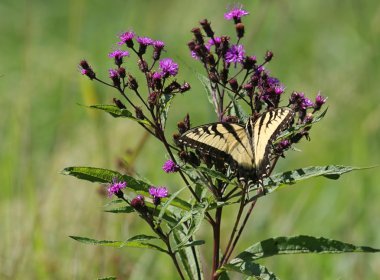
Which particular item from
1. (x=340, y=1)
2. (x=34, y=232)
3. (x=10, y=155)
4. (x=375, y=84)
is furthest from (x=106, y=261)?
(x=340, y=1)

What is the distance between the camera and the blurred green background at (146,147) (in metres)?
4.84

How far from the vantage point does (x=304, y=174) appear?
9.12ft

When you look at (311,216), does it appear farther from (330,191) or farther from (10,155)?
(10,155)

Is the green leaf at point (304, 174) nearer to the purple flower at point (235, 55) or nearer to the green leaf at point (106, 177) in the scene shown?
the green leaf at point (106, 177)

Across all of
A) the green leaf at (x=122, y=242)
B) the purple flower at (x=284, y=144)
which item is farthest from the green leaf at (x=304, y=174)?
the green leaf at (x=122, y=242)

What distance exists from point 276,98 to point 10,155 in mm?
3114

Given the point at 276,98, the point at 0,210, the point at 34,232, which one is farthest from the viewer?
the point at 0,210

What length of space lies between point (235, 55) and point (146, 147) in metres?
3.77

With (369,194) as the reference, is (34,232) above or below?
below

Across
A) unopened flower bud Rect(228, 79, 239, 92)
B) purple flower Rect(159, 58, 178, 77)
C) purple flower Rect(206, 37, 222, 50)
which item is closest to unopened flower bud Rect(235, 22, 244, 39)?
purple flower Rect(206, 37, 222, 50)

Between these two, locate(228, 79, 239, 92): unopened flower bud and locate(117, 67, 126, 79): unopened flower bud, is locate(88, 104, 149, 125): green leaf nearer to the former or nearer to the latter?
locate(117, 67, 126, 79): unopened flower bud

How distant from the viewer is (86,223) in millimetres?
5328

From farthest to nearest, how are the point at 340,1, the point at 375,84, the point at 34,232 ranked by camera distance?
the point at 340,1 → the point at 375,84 → the point at 34,232

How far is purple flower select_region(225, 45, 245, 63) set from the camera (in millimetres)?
3068
